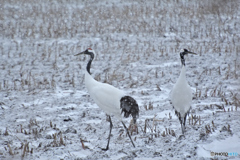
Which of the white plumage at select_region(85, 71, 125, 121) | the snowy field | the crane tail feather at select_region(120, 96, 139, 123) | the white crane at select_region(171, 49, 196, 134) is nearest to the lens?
the snowy field

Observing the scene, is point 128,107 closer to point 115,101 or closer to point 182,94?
point 115,101

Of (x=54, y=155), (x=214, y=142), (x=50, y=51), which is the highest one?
(x=50, y=51)

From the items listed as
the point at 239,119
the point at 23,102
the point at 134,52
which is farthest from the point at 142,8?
the point at 239,119

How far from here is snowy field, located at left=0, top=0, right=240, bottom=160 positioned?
3.84m

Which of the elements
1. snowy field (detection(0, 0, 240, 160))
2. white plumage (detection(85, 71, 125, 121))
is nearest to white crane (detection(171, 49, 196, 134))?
snowy field (detection(0, 0, 240, 160))

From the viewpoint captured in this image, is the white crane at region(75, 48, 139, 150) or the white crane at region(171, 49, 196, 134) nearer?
the white crane at region(75, 48, 139, 150)

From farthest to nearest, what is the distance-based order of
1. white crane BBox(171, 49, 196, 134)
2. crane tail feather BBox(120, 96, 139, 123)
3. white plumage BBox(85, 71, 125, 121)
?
white crane BBox(171, 49, 196, 134), white plumage BBox(85, 71, 125, 121), crane tail feather BBox(120, 96, 139, 123)

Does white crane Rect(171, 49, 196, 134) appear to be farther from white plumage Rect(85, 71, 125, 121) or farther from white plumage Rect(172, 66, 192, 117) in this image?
white plumage Rect(85, 71, 125, 121)

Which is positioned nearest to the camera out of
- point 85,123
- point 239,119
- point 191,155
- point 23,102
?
point 191,155

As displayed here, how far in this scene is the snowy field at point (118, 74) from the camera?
384cm

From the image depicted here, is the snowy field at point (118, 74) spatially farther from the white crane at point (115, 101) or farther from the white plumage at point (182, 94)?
the white crane at point (115, 101)

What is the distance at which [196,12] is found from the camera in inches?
521

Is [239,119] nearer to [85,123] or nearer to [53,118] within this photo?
[85,123]

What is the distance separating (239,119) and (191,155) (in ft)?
4.22
